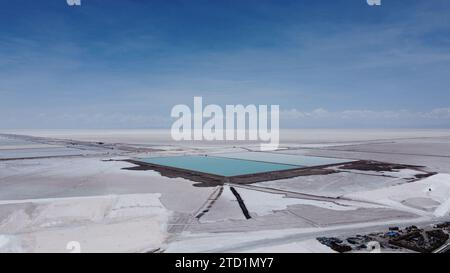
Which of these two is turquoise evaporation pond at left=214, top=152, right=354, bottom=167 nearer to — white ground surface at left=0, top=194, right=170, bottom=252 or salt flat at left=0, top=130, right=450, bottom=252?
salt flat at left=0, top=130, right=450, bottom=252

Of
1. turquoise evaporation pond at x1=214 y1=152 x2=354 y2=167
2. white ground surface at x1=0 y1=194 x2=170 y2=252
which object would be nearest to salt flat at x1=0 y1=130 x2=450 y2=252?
white ground surface at x1=0 y1=194 x2=170 y2=252

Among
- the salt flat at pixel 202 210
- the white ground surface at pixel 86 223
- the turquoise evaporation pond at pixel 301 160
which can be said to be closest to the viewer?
the white ground surface at pixel 86 223

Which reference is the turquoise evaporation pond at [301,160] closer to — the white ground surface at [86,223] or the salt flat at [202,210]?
the salt flat at [202,210]

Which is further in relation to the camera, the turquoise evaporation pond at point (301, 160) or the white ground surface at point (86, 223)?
the turquoise evaporation pond at point (301, 160)

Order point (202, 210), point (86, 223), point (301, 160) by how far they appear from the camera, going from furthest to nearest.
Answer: point (301, 160)
point (202, 210)
point (86, 223)

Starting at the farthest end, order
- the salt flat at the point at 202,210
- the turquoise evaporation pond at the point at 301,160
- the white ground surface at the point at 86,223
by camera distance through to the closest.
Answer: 1. the turquoise evaporation pond at the point at 301,160
2. the salt flat at the point at 202,210
3. the white ground surface at the point at 86,223

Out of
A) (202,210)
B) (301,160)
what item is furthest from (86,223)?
(301,160)

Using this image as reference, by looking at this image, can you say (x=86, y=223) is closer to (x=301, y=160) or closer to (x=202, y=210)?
(x=202, y=210)

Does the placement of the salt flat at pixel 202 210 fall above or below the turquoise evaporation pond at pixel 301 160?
below

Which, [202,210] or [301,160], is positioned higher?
[301,160]

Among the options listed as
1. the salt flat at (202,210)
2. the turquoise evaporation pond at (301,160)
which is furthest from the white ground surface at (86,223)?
the turquoise evaporation pond at (301,160)

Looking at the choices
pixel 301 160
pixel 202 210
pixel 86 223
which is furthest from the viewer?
pixel 301 160
